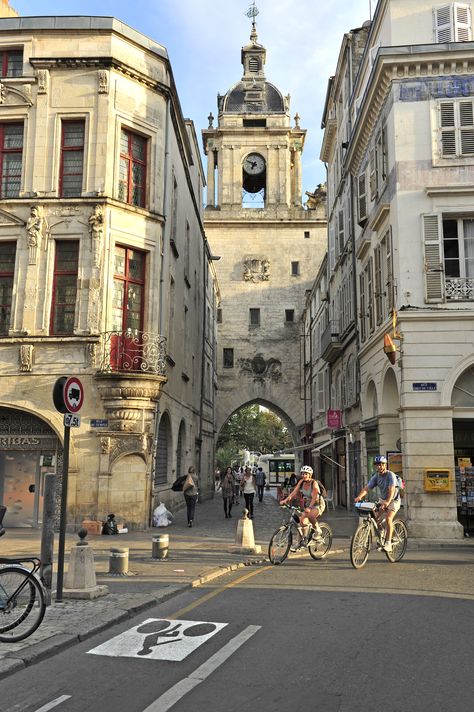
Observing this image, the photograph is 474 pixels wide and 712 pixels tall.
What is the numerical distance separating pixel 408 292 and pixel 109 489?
918 centimetres

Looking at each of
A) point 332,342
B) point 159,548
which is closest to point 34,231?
point 159,548

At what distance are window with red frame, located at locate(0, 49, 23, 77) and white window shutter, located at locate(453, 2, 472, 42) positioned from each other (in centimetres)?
1239

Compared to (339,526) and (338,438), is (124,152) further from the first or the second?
(338,438)

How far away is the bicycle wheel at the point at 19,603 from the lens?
6367 millimetres

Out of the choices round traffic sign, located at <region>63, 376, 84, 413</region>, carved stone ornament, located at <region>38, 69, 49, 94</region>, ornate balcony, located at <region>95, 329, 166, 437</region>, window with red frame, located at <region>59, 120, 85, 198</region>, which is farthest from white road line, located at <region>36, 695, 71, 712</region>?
carved stone ornament, located at <region>38, 69, 49, 94</region>

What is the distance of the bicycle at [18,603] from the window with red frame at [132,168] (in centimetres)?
1377

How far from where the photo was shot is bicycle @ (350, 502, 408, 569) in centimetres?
1082

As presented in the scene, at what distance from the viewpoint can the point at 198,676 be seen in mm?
5316

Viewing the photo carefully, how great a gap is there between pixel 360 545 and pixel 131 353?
29.6 ft

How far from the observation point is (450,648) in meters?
6.08

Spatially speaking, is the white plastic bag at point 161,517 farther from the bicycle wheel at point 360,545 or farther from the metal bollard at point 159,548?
the bicycle wheel at point 360,545

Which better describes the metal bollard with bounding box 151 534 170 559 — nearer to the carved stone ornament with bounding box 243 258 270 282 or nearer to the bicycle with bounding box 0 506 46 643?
the bicycle with bounding box 0 506 46 643

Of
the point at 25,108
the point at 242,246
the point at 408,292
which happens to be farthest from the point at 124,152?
the point at 242,246

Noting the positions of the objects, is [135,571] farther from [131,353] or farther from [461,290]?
[461,290]
